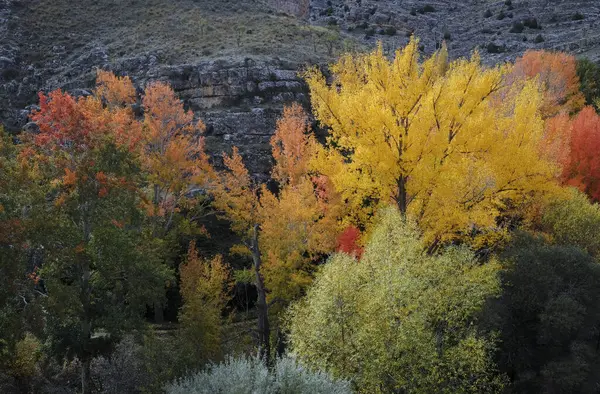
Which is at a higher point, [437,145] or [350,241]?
[437,145]

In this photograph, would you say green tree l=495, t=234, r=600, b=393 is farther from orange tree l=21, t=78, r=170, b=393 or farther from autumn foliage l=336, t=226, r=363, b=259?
orange tree l=21, t=78, r=170, b=393

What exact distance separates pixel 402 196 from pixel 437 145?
7.87 feet

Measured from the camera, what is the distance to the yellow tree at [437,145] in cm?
1694

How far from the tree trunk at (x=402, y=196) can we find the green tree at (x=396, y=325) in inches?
123

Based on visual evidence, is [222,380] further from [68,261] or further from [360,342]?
[68,261]

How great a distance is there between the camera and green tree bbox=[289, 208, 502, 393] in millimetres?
12703

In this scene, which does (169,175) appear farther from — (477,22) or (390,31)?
(477,22)

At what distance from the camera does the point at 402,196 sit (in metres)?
18.1

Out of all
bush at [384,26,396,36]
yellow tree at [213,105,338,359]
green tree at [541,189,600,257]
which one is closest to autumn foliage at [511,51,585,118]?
green tree at [541,189,600,257]

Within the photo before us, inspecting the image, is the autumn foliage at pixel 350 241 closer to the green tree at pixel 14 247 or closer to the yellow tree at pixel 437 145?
the yellow tree at pixel 437 145

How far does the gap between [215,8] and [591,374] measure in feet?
210

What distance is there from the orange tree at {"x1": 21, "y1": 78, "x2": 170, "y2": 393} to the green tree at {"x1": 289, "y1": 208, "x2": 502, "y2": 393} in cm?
608

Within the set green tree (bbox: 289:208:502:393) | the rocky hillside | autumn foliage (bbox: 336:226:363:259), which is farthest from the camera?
the rocky hillside

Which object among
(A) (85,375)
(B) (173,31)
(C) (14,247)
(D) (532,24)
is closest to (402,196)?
(C) (14,247)
